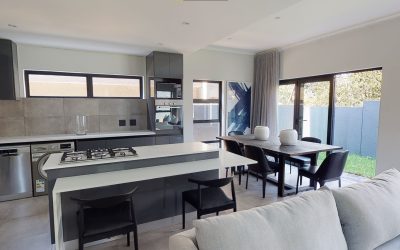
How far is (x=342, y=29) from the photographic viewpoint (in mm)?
4066

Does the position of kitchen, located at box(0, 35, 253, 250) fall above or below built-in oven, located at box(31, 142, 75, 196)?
above

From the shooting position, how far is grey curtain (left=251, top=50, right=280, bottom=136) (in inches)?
213

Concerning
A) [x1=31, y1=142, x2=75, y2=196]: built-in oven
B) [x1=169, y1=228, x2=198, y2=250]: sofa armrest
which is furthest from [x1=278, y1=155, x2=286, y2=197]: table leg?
[x1=31, y1=142, x2=75, y2=196]: built-in oven

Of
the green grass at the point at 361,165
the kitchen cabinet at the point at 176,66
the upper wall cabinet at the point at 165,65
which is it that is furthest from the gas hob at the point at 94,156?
the green grass at the point at 361,165

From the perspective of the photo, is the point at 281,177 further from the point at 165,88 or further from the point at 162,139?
the point at 165,88

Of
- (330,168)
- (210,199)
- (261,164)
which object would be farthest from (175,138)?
(330,168)

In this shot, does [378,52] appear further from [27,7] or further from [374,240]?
[27,7]

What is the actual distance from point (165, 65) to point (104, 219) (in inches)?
128

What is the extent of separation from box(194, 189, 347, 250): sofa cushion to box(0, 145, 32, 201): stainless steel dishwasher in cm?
358

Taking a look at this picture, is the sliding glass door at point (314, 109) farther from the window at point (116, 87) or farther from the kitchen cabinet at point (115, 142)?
the window at point (116, 87)

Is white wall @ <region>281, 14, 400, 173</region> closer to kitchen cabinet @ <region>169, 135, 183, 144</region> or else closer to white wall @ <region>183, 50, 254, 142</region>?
white wall @ <region>183, 50, 254, 142</region>

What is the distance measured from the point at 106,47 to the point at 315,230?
4.31 meters

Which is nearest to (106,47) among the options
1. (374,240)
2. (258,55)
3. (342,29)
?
(258,55)

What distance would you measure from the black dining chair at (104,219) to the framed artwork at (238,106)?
13.2ft
